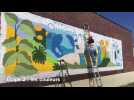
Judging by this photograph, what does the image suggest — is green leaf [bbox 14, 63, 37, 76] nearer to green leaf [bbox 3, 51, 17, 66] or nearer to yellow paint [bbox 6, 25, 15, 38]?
green leaf [bbox 3, 51, 17, 66]

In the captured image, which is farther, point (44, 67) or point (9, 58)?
point (44, 67)

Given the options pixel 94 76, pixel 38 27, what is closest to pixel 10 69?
pixel 38 27

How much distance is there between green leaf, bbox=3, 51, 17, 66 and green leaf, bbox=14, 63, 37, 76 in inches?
14.5

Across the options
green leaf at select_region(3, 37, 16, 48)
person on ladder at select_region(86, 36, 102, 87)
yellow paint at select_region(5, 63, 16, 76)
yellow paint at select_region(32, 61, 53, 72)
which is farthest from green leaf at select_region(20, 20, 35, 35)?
person on ladder at select_region(86, 36, 102, 87)

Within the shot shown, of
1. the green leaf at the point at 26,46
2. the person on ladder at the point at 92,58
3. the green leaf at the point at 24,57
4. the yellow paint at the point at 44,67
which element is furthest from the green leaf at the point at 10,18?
the person on ladder at the point at 92,58

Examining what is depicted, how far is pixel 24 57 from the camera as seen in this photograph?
12.2 metres

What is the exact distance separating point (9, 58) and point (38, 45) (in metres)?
2.22

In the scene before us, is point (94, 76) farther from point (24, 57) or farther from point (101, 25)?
point (24, 57)
